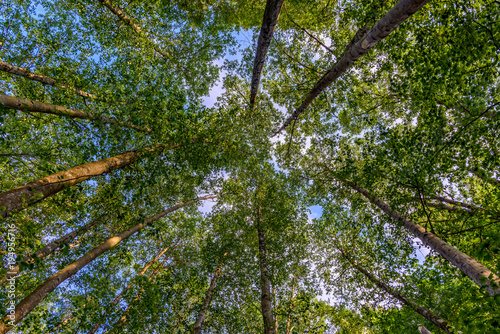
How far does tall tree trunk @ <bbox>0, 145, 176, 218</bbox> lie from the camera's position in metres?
3.07

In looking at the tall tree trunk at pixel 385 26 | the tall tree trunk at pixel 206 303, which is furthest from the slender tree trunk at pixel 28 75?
the tall tree trunk at pixel 206 303

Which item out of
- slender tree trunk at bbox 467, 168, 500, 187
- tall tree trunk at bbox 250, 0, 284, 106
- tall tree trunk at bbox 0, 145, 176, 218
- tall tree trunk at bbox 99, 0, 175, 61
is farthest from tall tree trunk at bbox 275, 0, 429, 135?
tall tree trunk at bbox 99, 0, 175, 61

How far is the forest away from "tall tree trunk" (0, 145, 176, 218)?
0.15ft

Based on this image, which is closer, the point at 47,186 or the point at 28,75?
the point at 47,186

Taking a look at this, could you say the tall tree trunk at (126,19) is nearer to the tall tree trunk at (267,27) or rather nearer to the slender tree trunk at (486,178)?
the tall tree trunk at (267,27)

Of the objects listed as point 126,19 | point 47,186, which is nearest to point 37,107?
point 47,186

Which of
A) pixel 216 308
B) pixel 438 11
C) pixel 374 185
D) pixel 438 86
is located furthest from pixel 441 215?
pixel 216 308

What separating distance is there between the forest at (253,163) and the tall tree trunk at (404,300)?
3.0 inches

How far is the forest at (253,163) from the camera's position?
439 centimetres

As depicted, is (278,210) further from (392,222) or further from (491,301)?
(491,301)

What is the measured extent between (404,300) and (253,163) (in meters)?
9.09

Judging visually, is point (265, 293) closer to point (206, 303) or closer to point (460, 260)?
point (206, 303)

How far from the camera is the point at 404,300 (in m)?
7.52

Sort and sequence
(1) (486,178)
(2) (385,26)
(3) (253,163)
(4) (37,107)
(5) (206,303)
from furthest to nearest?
(3) (253,163) → (5) (206,303) → (4) (37,107) → (1) (486,178) → (2) (385,26)
